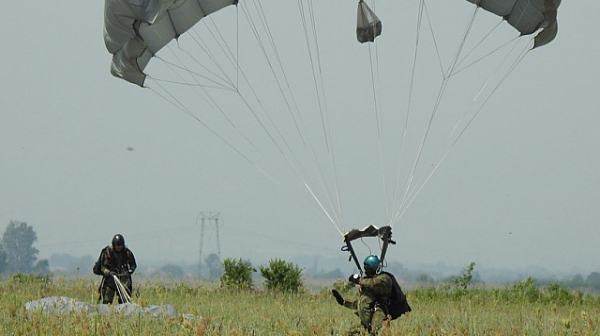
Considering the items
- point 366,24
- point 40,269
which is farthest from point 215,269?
point 366,24

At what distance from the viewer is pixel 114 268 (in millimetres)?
12984

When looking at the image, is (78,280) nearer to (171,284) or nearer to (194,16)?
(171,284)

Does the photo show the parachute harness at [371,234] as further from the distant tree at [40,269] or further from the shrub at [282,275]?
the distant tree at [40,269]

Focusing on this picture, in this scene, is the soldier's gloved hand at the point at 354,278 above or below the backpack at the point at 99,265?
below

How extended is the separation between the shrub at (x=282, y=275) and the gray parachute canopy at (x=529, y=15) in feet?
32.3

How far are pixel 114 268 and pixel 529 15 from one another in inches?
292

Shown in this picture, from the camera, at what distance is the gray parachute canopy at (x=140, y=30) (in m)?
10.5

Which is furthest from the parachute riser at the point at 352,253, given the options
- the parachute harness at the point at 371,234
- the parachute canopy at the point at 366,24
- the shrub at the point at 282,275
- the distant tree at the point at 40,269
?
the distant tree at the point at 40,269

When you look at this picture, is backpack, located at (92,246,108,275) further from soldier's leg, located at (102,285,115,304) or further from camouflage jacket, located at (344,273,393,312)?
camouflage jacket, located at (344,273,393,312)

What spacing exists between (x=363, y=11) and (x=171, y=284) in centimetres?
989

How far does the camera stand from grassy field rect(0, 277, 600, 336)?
753 centimetres

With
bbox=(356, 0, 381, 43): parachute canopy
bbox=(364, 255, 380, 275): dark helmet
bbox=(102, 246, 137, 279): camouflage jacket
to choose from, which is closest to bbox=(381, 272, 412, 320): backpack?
bbox=(364, 255, 380, 275): dark helmet

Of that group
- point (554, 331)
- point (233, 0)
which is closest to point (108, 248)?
point (233, 0)

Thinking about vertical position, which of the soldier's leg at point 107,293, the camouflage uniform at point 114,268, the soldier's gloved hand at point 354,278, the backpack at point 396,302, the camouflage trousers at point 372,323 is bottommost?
the camouflage trousers at point 372,323
